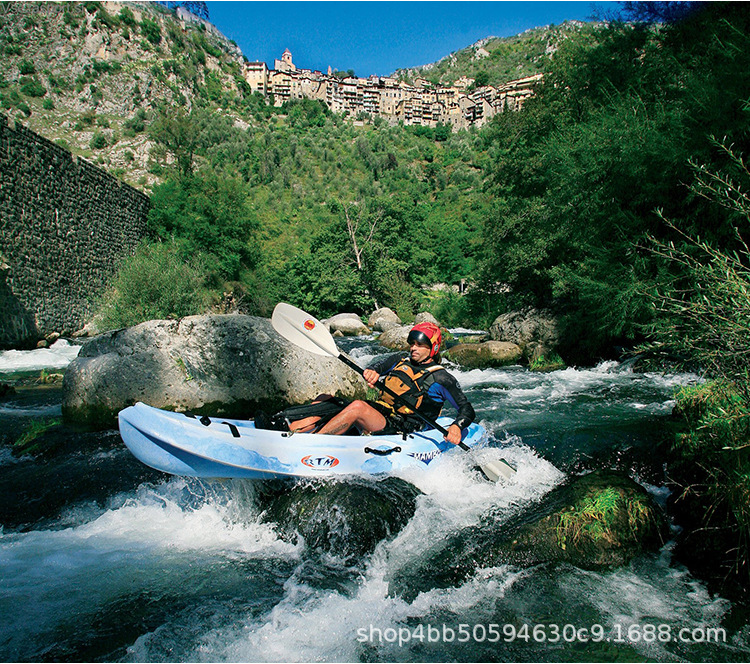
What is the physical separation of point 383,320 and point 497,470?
54.9 feet

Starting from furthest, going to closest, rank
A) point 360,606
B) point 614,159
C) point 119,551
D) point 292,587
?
point 614,159, point 119,551, point 292,587, point 360,606

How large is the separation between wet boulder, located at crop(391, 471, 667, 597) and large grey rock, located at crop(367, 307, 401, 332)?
16524mm

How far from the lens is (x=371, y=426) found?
4422mm

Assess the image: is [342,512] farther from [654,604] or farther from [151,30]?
[151,30]

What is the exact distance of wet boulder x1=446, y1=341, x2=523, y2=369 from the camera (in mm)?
11508

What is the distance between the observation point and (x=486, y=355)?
1160cm

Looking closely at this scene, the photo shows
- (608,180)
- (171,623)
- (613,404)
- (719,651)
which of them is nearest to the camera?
(719,651)

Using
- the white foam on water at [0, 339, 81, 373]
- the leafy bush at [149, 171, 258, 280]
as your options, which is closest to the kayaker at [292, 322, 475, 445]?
the white foam on water at [0, 339, 81, 373]

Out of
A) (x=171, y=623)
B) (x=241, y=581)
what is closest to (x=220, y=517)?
(x=241, y=581)

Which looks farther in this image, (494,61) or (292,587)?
(494,61)

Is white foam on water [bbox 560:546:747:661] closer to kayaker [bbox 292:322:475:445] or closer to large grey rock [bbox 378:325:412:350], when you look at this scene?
kayaker [bbox 292:322:475:445]

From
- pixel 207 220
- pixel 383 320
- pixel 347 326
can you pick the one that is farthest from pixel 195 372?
pixel 207 220

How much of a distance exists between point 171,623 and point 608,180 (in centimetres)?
993

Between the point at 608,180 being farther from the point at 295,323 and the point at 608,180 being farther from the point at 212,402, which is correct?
the point at 212,402
